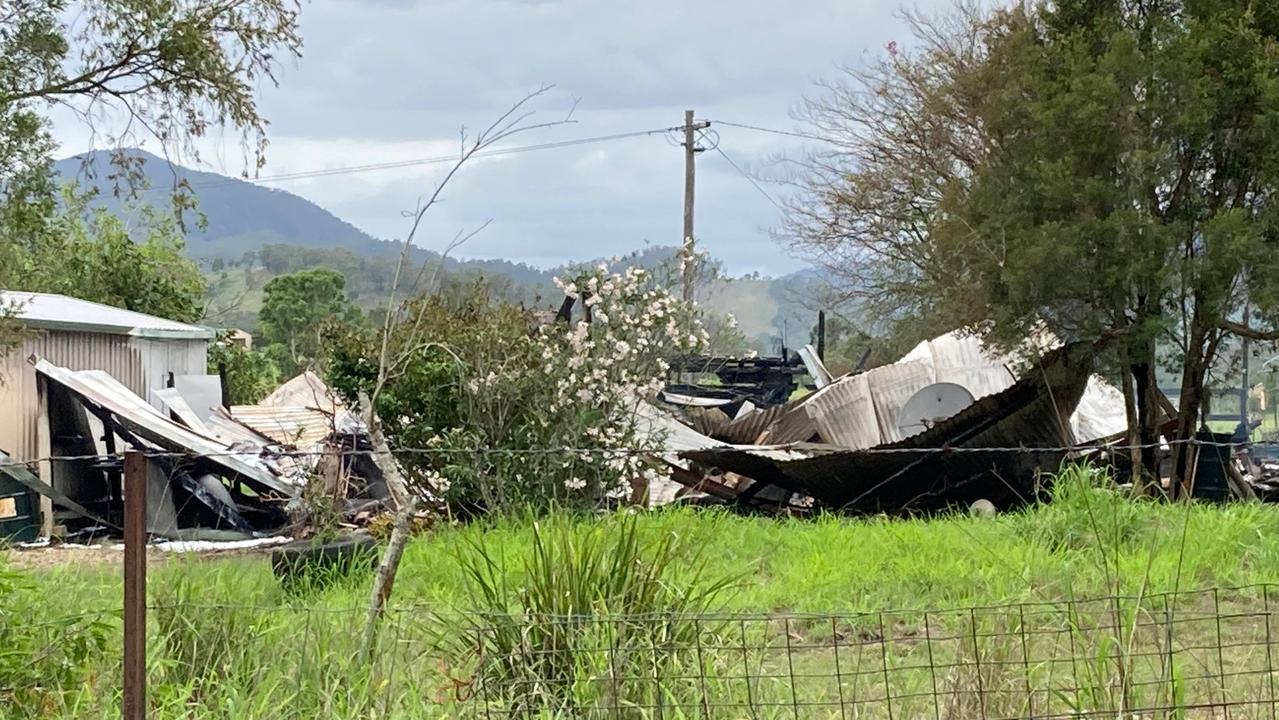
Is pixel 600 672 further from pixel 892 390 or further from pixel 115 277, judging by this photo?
pixel 115 277

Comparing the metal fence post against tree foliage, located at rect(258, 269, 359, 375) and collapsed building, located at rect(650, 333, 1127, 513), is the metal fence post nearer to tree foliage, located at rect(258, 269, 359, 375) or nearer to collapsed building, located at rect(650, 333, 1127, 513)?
collapsed building, located at rect(650, 333, 1127, 513)

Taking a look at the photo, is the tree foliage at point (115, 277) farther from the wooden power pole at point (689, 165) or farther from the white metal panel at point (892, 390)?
the white metal panel at point (892, 390)

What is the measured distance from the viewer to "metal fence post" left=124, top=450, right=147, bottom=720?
136 inches

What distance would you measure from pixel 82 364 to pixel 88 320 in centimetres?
64

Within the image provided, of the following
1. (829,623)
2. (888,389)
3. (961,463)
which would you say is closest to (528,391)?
(961,463)

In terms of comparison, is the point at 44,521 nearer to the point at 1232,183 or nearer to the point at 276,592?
the point at 276,592

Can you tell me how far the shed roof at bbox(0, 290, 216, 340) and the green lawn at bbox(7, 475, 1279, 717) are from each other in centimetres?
889

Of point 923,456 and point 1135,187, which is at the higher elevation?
point 1135,187

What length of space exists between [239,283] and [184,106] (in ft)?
316

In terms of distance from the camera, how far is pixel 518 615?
4211 mm

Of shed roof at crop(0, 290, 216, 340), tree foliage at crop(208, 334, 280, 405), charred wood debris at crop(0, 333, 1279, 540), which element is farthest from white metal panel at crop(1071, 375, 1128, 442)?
tree foliage at crop(208, 334, 280, 405)

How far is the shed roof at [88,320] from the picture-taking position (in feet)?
49.5

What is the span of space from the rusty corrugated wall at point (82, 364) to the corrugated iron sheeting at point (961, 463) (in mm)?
7653

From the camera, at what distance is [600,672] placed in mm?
3961
